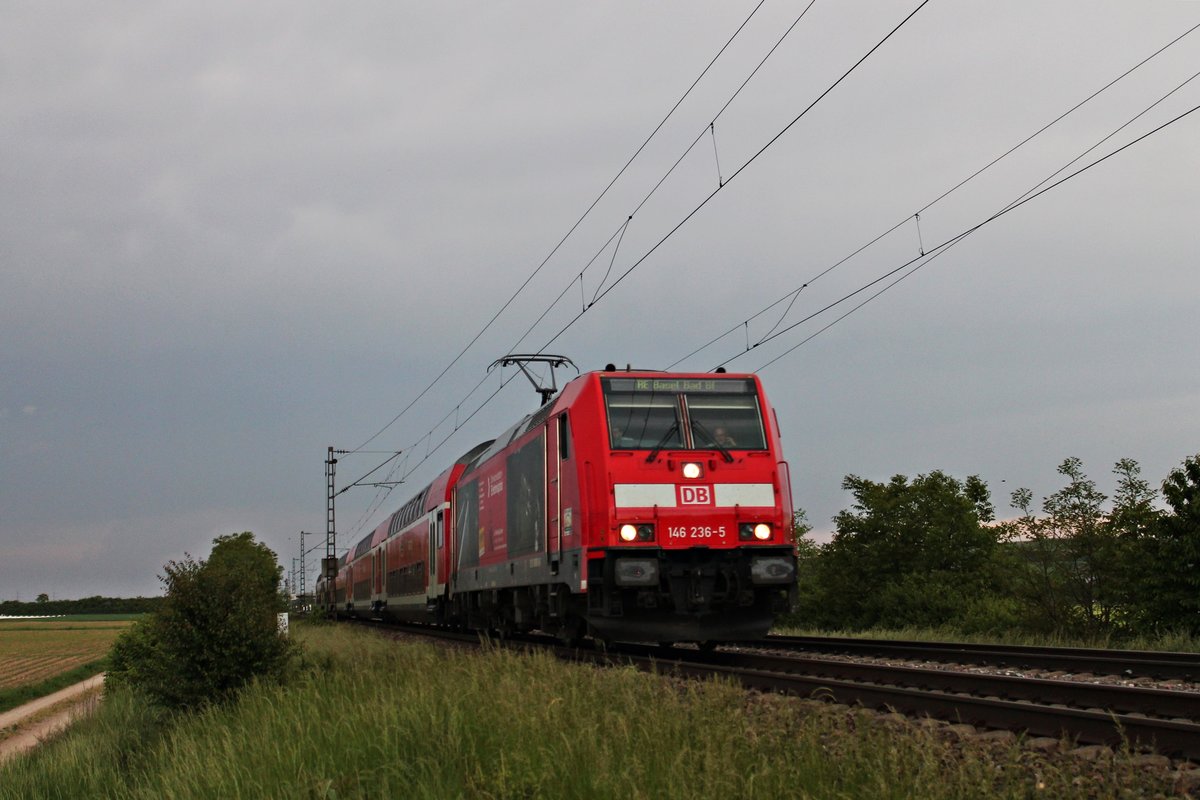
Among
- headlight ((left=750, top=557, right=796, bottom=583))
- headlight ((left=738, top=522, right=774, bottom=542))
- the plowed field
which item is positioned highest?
headlight ((left=738, top=522, right=774, bottom=542))

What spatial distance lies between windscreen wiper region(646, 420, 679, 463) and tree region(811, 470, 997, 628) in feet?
85.3

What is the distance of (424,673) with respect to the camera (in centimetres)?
1125

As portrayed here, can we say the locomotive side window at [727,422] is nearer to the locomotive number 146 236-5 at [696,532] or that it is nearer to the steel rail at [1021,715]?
the locomotive number 146 236-5 at [696,532]

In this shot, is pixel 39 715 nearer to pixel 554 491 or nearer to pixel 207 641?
pixel 207 641

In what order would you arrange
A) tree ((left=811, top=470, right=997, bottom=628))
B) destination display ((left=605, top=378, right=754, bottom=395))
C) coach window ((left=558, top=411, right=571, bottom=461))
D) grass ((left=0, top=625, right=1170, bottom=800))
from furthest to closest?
tree ((left=811, top=470, right=997, bottom=628)), coach window ((left=558, top=411, right=571, bottom=461)), destination display ((left=605, top=378, right=754, bottom=395)), grass ((left=0, top=625, right=1170, bottom=800))

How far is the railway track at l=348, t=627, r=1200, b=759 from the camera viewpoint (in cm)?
687

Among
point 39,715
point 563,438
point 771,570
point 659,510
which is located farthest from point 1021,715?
point 39,715

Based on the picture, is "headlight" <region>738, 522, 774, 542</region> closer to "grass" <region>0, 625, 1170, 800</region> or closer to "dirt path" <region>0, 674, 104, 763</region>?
"grass" <region>0, 625, 1170, 800</region>

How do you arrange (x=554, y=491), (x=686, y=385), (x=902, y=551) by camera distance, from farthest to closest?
1. (x=902, y=551)
2. (x=554, y=491)
3. (x=686, y=385)

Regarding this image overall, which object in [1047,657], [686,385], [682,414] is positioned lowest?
[1047,657]

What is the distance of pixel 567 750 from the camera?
646cm

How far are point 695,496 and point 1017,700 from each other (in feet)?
17.0

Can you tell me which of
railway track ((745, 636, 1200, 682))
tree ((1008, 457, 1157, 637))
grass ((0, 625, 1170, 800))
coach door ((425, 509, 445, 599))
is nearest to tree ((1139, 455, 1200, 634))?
tree ((1008, 457, 1157, 637))

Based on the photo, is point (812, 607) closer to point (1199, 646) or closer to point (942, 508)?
point (942, 508)
